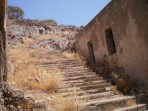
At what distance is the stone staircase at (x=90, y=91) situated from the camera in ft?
17.9

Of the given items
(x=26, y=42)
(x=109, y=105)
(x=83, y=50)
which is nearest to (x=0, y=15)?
(x=109, y=105)

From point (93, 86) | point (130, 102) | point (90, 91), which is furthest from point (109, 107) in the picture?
point (93, 86)

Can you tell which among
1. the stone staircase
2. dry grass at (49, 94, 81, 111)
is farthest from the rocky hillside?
dry grass at (49, 94, 81, 111)

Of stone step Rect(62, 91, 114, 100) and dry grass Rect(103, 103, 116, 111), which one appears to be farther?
stone step Rect(62, 91, 114, 100)

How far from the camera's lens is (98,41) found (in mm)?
9680

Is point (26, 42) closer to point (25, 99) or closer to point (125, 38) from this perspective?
point (125, 38)

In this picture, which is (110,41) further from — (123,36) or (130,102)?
(130,102)

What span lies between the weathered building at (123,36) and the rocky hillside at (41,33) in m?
6.13

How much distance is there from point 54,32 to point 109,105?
17875mm

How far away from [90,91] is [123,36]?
2.71m

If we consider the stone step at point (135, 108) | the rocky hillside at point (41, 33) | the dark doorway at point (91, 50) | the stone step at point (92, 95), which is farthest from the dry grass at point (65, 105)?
the rocky hillside at point (41, 33)

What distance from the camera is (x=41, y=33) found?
21516mm

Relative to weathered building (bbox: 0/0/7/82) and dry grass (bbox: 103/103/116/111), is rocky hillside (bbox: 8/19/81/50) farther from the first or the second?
weathered building (bbox: 0/0/7/82)

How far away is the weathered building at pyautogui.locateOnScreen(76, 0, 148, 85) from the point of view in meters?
6.53
